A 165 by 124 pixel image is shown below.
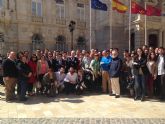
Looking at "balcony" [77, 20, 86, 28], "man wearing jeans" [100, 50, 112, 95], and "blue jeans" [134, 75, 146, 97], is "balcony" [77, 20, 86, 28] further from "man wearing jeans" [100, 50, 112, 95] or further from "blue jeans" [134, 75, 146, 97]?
"blue jeans" [134, 75, 146, 97]

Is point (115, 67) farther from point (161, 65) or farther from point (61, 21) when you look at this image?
point (61, 21)

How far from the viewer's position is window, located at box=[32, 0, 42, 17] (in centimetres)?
3288

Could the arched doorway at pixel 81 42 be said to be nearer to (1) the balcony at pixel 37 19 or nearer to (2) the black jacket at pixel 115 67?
(1) the balcony at pixel 37 19

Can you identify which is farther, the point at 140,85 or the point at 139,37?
the point at 139,37

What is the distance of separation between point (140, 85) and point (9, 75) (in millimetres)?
5049

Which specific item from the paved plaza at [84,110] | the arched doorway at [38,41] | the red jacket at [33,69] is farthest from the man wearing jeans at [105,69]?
the arched doorway at [38,41]

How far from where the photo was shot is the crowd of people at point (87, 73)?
42.3ft

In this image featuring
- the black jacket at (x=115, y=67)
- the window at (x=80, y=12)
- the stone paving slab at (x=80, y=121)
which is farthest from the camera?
the window at (x=80, y=12)

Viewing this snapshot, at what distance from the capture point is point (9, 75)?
12898mm

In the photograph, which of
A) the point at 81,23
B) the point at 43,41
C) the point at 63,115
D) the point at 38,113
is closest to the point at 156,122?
the point at 63,115

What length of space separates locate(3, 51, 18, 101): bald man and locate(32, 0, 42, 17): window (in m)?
20.5

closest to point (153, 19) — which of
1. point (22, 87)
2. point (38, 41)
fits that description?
point (38, 41)

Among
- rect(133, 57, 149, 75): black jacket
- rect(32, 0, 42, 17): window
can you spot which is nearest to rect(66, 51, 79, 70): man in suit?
rect(133, 57, 149, 75): black jacket

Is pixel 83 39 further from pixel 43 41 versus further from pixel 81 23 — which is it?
pixel 43 41
